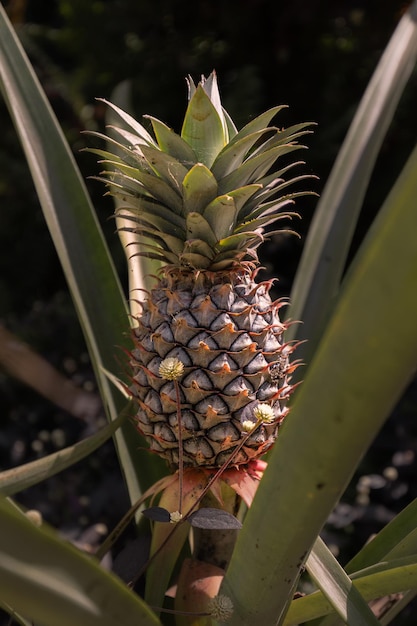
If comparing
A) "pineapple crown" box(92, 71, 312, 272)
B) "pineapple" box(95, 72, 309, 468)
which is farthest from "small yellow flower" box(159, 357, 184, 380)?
"pineapple crown" box(92, 71, 312, 272)

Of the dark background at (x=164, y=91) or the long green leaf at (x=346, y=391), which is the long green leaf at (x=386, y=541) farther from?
the dark background at (x=164, y=91)

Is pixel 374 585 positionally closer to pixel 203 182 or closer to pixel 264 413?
pixel 264 413

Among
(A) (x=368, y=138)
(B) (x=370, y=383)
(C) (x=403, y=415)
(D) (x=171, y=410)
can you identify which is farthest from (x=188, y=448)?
(C) (x=403, y=415)

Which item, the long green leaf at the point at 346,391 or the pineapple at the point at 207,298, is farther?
the pineapple at the point at 207,298

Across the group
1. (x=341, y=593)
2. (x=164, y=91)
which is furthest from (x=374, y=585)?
(x=164, y=91)

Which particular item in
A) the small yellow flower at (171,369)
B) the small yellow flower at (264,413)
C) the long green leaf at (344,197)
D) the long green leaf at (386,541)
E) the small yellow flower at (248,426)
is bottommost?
the long green leaf at (386,541)

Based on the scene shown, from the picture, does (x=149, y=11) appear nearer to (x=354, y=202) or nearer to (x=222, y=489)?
(x=354, y=202)

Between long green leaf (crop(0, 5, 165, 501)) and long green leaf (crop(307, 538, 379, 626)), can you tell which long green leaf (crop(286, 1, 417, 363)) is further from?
long green leaf (crop(307, 538, 379, 626))

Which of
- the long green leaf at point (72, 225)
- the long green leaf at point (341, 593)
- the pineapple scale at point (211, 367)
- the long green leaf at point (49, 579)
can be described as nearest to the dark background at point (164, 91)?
the long green leaf at point (72, 225)
